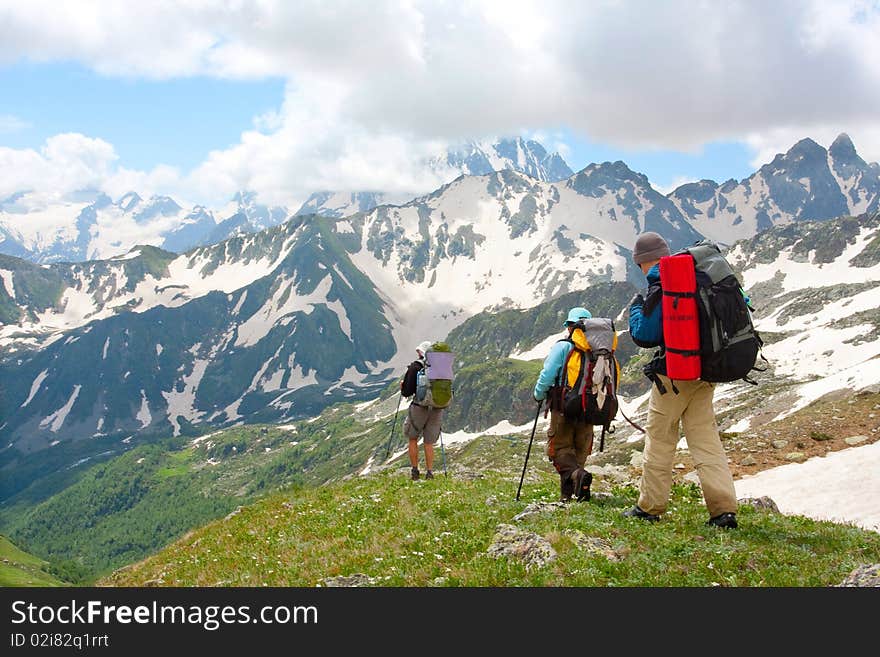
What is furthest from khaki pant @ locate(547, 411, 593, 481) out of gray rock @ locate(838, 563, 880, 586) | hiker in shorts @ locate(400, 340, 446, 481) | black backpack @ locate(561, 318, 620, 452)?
hiker in shorts @ locate(400, 340, 446, 481)

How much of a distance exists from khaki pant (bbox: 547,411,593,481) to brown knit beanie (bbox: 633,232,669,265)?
3821 mm

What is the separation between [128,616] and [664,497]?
28.5 feet

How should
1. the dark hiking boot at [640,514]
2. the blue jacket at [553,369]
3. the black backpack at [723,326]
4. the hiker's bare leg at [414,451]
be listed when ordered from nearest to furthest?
the black backpack at [723,326]
the dark hiking boot at [640,514]
the blue jacket at [553,369]
the hiker's bare leg at [414,451]

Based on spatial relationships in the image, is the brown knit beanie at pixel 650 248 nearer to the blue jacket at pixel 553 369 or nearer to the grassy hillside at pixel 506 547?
the blue jacket at pixel 553 369

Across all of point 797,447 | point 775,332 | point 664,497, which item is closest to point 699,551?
point 664,497

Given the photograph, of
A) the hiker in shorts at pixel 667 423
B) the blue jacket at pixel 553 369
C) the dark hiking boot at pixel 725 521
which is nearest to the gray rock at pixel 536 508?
the hiker in shorts at pixel 667 423

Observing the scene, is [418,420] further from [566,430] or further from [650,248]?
[650,248]

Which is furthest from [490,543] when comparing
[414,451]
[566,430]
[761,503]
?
[414,451]

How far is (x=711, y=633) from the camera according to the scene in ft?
21.2

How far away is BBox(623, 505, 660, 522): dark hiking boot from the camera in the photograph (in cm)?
1124

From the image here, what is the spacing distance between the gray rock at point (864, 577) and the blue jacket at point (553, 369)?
6.21 metres

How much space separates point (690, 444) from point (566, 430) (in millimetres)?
2861

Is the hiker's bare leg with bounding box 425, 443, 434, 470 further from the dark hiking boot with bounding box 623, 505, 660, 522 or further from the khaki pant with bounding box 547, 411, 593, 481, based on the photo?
the dark hiking boot with bounding box 623, 505, 660, 522

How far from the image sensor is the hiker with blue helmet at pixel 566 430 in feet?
41.9
